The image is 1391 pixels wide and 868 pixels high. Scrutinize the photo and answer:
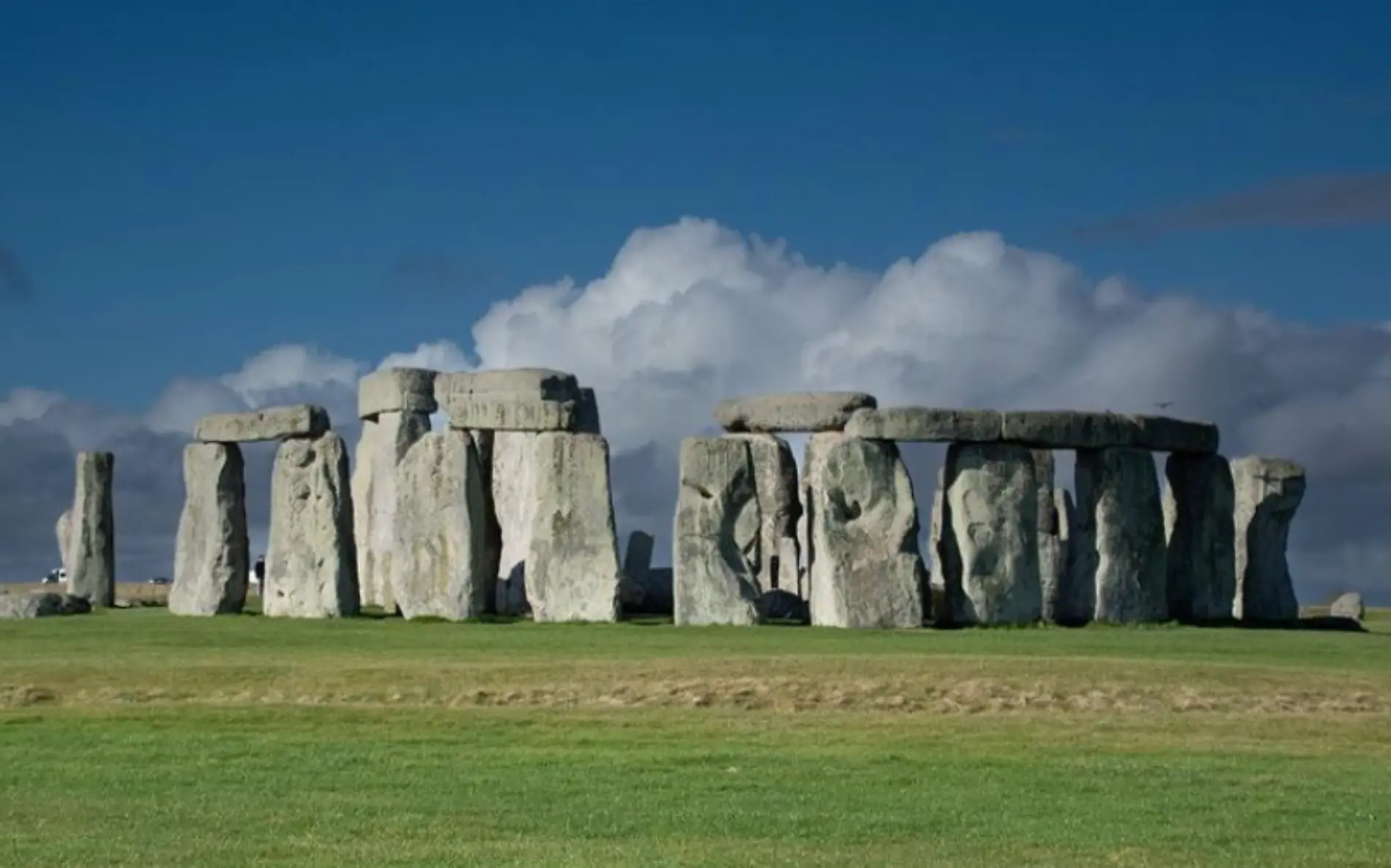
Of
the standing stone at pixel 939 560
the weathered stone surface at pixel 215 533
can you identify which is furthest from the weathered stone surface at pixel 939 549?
the weathered stone surface at pixel 215 533

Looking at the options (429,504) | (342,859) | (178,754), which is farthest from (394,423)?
(342,859)

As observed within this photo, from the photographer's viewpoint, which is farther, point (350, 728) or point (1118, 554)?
point (1118, 554)

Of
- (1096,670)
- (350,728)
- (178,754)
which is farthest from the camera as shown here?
(1096,670)

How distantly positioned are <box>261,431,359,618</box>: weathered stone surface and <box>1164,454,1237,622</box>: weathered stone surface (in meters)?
11.8

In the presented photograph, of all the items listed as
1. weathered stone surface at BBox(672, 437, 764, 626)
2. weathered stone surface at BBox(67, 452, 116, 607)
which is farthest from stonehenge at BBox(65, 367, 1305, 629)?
weathered stone surface at BBox(67, 452, 116, 607)

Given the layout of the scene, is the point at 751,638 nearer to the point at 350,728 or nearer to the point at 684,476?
the point at 684,476

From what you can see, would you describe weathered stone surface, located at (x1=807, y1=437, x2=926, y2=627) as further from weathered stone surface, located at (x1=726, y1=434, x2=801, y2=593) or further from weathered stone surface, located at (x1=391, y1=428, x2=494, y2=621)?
weathered stone surface, located at (x1=726, y1=434, x2=801, y2=593)

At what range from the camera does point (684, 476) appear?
33.2 meters

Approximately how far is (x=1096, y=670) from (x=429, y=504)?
40.8 ft

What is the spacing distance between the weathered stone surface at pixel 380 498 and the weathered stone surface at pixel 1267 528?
1258 centimetres

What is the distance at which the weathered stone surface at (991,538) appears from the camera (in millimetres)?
32969

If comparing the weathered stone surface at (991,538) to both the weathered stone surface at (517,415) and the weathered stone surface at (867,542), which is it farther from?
the weathered stone surface at (517,415)

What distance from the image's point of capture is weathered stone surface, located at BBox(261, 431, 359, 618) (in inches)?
A: 1358

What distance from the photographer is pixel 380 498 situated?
130 feet
